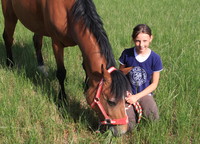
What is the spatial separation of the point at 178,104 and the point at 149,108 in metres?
0.48

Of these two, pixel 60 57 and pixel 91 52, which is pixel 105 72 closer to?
pixel 91 52

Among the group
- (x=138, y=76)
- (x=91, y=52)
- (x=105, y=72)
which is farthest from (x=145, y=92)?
(x=91, y=52)

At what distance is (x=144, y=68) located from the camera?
227cm

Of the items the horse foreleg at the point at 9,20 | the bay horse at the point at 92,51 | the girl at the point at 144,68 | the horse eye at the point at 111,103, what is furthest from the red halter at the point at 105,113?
the horse foreleg at the point at 9,20

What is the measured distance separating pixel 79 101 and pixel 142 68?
41.8 inches

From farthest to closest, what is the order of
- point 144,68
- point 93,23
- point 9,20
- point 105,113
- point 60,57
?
point 9,20
point 60,57
point 144,68
point 93,23
point 105,113

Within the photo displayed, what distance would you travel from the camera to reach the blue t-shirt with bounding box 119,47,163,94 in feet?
7.36

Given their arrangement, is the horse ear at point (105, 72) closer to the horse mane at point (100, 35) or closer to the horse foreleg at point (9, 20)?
the horse mane at point (100, 35)

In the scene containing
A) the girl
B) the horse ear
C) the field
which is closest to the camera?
the horse ear

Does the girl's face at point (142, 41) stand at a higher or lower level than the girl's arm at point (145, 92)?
higher

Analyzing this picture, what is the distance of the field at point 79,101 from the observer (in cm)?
204

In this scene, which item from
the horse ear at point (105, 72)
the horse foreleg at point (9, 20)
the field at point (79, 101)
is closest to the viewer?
the horse ear at point (105, 72)

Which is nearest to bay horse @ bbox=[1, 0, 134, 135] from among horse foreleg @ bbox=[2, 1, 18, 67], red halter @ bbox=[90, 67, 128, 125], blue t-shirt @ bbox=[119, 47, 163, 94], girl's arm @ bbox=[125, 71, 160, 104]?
red halter @ bbox=[90, 67, 128, 125]

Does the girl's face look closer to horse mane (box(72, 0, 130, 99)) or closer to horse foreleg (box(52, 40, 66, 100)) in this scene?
horse mane (box(72, 0, 130, 99))
